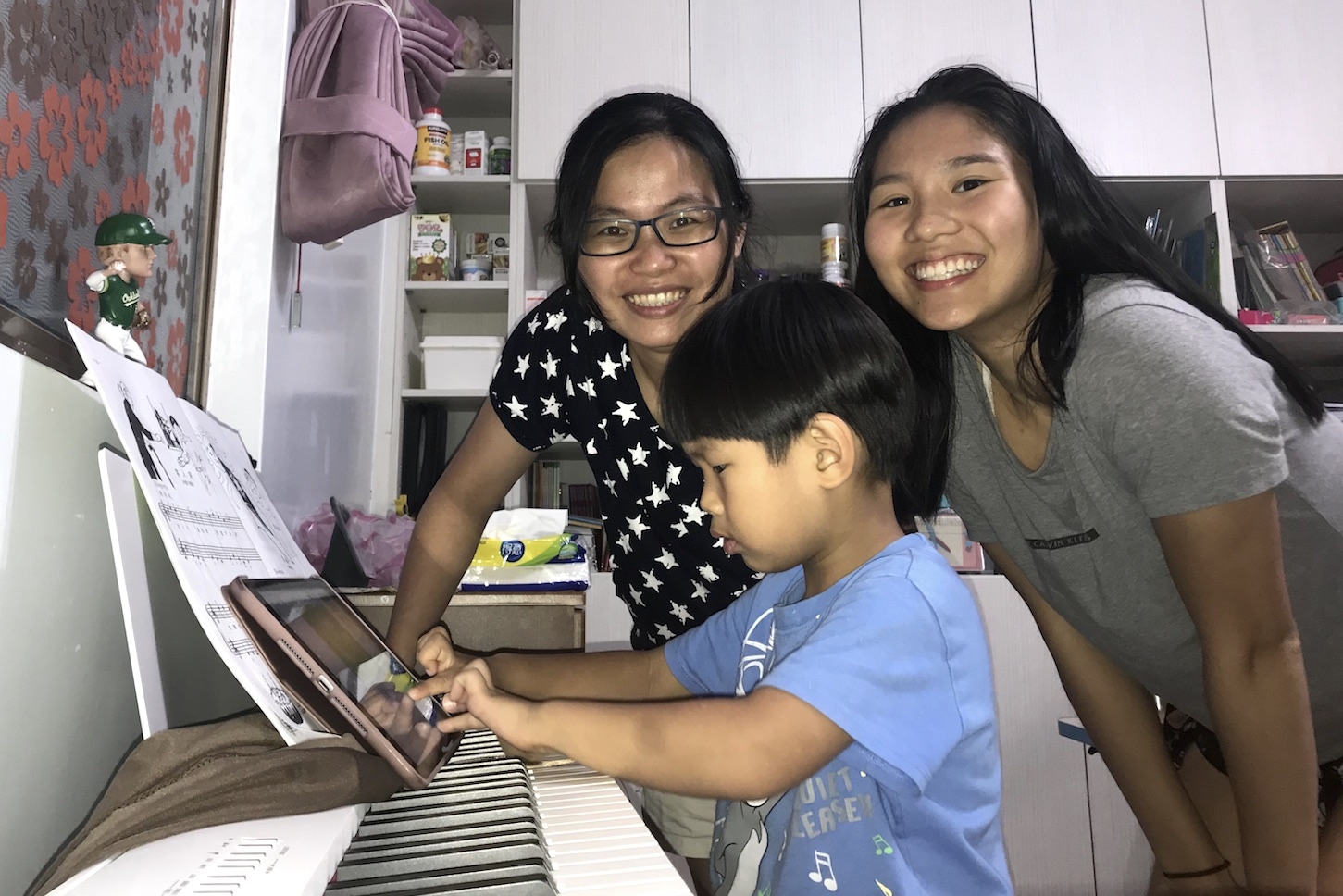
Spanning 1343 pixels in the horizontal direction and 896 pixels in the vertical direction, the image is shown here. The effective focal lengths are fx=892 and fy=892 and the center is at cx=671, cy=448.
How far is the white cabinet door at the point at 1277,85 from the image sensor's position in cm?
239

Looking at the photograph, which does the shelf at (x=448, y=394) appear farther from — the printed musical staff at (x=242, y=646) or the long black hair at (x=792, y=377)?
the printed musical staff at (x=242, y=646)

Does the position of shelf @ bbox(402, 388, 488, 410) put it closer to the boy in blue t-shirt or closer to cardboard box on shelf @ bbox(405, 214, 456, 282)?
cardboard box on shelf @ bbox(405, 214, 456, 282)

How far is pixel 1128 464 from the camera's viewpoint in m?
0.94

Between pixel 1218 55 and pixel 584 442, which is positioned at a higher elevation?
pixel 1218 55

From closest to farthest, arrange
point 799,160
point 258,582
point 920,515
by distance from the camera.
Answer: point 258,582, point 920,515, point 799,160

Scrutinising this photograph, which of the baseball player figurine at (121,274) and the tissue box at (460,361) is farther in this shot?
the tissue box at (460,361)

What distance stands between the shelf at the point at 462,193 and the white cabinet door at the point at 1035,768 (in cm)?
172

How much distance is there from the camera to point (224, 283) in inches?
57.4

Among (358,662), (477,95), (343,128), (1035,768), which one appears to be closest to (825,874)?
(358,662)

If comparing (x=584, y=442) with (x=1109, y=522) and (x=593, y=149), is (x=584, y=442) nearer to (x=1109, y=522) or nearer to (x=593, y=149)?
A: (x=593, y=149)

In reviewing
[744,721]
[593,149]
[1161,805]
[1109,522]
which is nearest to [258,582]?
[744,721]

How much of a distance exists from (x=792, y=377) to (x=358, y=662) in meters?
0.45

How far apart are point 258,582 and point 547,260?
6.98ft

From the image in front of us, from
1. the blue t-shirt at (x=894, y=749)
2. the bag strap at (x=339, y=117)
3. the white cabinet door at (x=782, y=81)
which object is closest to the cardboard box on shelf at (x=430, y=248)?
the white cabinet door at (x=782, y=81)
